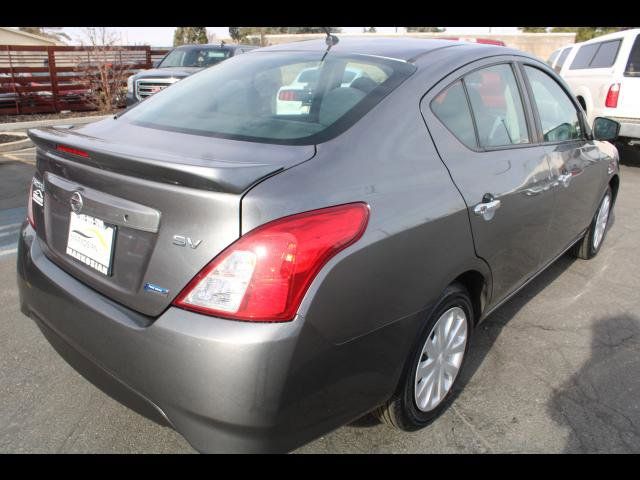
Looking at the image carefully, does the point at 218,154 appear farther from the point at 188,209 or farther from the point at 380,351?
the point at 380,351

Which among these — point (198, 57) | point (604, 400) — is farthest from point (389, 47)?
point (198, 57)

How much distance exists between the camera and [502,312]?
3543 millimetres

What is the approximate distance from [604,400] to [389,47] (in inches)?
80.3

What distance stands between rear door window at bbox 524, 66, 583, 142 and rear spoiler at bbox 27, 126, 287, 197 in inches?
80.8

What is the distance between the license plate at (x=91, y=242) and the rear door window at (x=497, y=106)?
1.69 meters

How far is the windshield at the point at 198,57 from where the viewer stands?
36.2ft

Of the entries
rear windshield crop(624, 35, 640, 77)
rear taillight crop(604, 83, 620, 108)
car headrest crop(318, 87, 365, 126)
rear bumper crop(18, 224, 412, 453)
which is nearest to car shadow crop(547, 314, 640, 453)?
rear bumper crop(18, 224, 412, 453)

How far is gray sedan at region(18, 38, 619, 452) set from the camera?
64.3 inches

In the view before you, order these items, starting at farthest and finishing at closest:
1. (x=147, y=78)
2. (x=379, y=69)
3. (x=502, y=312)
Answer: (x=147, y=78)
(x=502, y=312)
(x=379, y=69)

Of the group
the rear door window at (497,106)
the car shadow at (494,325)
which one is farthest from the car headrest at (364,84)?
the car shadow at (494,325)

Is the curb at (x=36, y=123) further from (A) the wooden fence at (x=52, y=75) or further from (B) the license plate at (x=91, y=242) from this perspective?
(B) the license plate at (x=91, y=242)

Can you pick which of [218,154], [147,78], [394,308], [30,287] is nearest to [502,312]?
[394,308]

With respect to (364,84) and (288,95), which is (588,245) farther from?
(288,95)

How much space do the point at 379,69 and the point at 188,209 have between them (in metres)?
1.18
